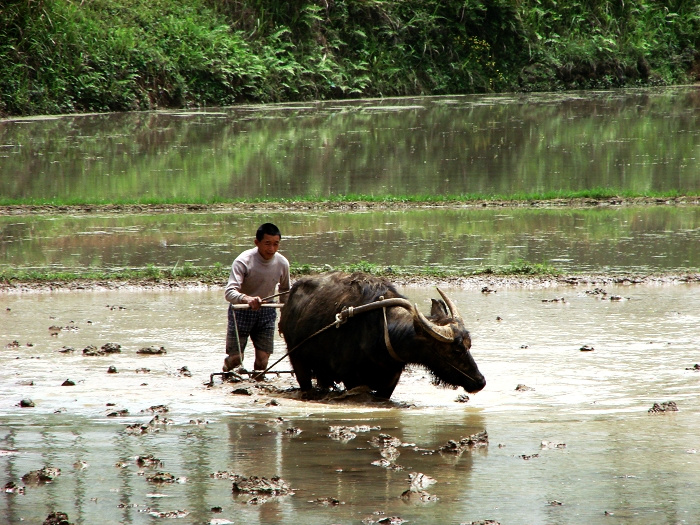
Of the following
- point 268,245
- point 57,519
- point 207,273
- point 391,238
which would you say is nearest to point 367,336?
point 268,245

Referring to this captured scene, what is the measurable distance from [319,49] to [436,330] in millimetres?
30638

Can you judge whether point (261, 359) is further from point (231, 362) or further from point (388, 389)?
point (388, 389)

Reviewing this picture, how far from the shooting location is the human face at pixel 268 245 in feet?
25.6

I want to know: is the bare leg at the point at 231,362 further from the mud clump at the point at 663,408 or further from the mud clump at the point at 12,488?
the mud clump at the point at 663,408

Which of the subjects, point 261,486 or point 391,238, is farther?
point 391,238

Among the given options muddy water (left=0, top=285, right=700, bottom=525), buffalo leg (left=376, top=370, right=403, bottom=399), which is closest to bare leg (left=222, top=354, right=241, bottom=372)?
muddy water (left=0, top=285, right=700, bottom=525)

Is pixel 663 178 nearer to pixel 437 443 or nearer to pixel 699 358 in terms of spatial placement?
pixel 699 358

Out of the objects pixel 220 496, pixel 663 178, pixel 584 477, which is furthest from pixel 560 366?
pixel 663 178

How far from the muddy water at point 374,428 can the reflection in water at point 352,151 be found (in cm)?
920

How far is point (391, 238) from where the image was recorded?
14.6m

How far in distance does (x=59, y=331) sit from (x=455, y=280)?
446cm

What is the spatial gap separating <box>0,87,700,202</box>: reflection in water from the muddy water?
9198 millimetres

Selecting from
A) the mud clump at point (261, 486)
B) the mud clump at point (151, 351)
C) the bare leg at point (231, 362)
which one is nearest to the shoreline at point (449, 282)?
the mud clump at point (151, 351)

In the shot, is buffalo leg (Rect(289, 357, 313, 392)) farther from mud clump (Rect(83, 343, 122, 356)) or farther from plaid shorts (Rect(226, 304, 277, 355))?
mud clump (Rect(83, 343, 122, 356))
